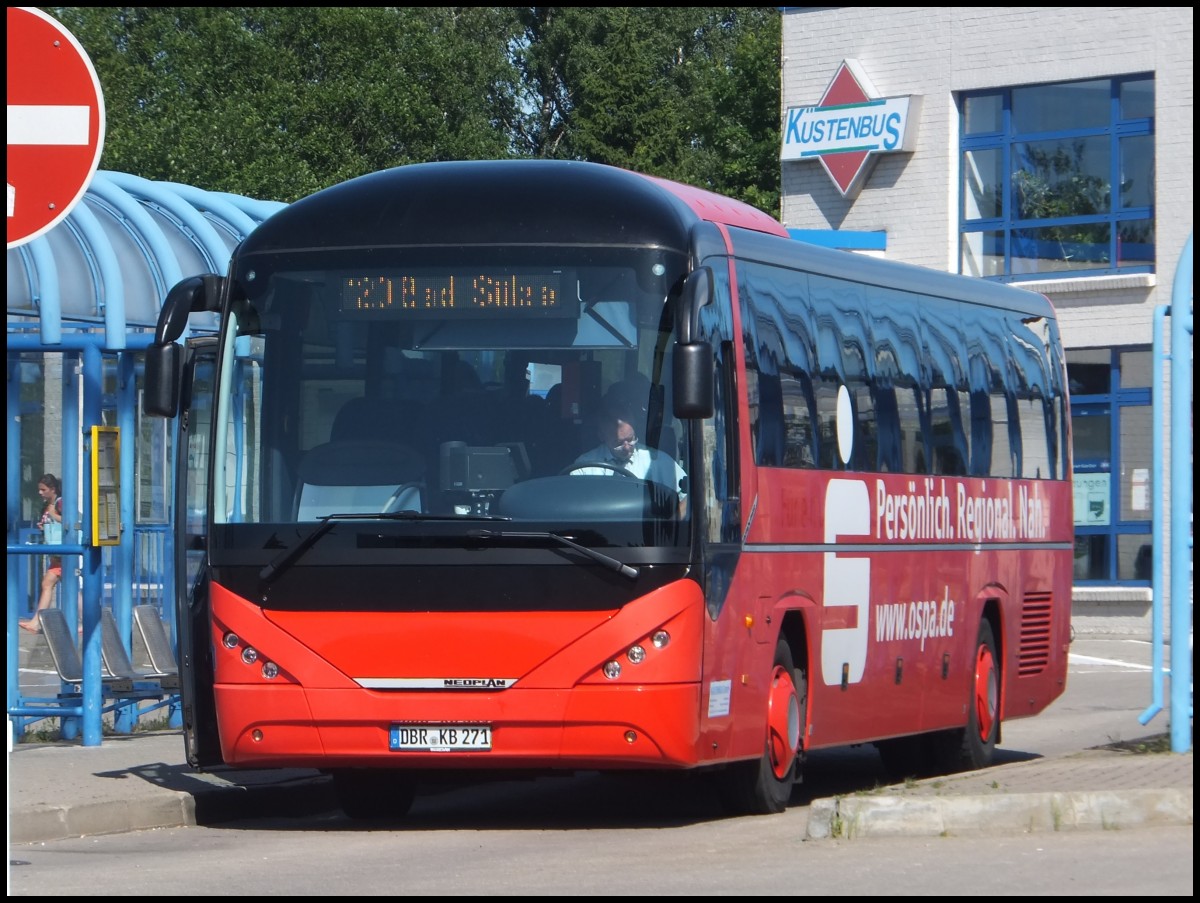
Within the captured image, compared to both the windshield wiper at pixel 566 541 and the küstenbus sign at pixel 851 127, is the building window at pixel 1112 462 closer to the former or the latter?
the küstenbus sign at pixel 851 127

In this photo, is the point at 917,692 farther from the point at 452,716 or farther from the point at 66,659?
the point at 66,659

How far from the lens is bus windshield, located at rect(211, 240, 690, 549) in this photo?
10.4m

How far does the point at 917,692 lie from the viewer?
45.3 ft

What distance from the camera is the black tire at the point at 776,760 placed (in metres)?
11.4

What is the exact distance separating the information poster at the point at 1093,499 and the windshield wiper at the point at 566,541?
19.4 metres

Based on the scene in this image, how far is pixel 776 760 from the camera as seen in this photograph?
11641 mm

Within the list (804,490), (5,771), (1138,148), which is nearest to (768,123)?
(1138,148)

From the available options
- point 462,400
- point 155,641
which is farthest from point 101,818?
point 155,641

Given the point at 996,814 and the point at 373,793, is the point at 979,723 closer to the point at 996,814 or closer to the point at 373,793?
the point at 373,793

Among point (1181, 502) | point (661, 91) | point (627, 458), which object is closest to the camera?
point (627, 458)

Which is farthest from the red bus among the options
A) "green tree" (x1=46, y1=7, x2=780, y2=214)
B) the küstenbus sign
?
"green tree" (x1=46, y1=7, x2=780, y2=214)

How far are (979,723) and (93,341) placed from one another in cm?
628

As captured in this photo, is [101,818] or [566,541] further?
[101,818]

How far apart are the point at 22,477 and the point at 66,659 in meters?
2.17
